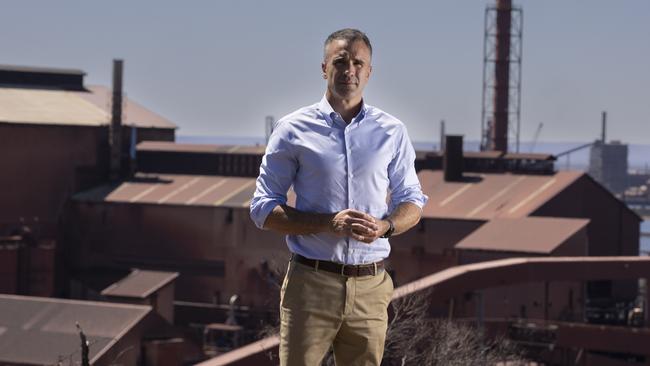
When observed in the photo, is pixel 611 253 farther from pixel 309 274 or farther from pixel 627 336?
pixel 309 274

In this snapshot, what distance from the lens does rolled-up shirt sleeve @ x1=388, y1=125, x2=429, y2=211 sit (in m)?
4.82

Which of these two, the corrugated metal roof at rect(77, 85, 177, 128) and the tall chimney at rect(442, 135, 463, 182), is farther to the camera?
the corrugated metal roof at rect(77, 85, 177, 128)

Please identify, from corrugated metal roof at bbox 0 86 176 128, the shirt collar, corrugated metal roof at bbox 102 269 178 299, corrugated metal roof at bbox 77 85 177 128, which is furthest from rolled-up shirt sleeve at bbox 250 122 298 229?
corrugated metal roof at bbox 77 85 177 128

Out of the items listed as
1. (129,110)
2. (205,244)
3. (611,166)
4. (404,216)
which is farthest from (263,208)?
(611,166)

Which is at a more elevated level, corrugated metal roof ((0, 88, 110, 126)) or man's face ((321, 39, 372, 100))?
man's face ((321, 39, 372, 100))

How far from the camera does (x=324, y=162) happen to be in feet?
15.1

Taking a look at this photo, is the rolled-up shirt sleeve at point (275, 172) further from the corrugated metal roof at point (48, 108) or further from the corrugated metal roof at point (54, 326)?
the corrugated metal roof at point (48, 108)

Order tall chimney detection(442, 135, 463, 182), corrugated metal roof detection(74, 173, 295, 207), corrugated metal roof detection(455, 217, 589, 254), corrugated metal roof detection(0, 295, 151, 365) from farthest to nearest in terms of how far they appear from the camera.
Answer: corrugated metal roof detection(74, 173, 295, 207)
tall chimney detection(442, 135, 463, 182)
corrugated metal roof detection(455, 217, 589, 254)
corrugated metal roof detection(0, 295, 151, 365)

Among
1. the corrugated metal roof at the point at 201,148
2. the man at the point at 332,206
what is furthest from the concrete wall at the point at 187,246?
the man at the point at 332,206

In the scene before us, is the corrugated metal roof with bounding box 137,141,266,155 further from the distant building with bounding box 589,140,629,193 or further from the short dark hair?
the distant building with bounding box 589,140,629,193

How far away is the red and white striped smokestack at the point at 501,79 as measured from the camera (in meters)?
56.5

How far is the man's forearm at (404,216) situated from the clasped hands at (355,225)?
0.16 m

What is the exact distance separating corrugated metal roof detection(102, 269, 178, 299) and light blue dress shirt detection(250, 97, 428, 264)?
31.0 m

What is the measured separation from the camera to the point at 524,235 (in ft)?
110
